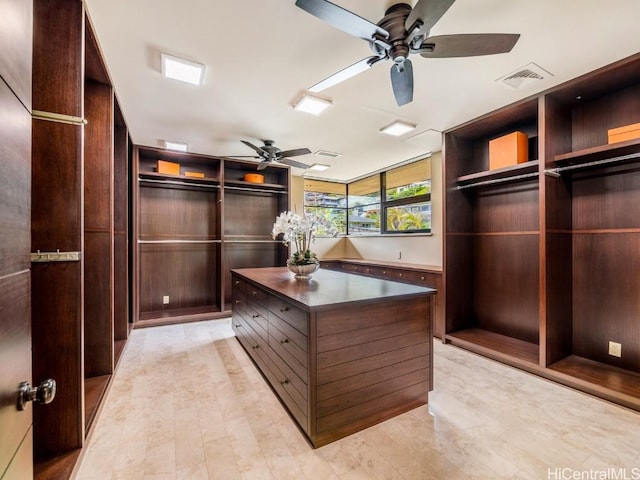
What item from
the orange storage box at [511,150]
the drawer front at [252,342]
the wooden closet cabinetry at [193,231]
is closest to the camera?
the drawer front at [252,342]

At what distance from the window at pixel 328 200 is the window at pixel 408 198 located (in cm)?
124

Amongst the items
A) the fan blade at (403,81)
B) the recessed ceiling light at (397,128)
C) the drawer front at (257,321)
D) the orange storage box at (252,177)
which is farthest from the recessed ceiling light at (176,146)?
the fan blade at (403,81)

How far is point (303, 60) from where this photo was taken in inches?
86.1

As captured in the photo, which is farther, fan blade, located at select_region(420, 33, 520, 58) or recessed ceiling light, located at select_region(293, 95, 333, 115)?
recessed ceiling light, located at select_region(293, 95, 333, 115)

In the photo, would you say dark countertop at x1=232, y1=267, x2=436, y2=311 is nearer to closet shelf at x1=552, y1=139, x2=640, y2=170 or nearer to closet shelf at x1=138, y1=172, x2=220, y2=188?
closet shelf at x1=552, y1=139, x2=640, y2=170

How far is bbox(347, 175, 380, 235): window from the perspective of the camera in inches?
227

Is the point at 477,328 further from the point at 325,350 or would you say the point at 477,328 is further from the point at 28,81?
the point at 28,81

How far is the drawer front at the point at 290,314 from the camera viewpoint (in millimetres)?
1778

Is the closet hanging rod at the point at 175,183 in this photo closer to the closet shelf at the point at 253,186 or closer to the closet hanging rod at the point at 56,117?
the closet shelf at the point at 253,186

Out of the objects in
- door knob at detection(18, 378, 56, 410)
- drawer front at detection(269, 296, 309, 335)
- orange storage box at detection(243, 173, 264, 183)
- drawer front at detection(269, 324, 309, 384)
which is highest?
orange storage box at detection(243, 173, 264, 183)

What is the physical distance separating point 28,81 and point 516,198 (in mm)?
3929

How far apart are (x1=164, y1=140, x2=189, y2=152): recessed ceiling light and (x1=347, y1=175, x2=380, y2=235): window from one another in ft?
11.3

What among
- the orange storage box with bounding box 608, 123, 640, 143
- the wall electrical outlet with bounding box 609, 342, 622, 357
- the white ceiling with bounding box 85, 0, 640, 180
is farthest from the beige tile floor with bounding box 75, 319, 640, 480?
the white ceiling with bounding box 85, 0, 640, 180

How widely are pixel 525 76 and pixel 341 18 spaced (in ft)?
6.08
